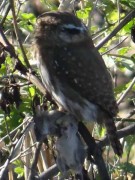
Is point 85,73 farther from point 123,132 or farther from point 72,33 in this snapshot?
point 123,132

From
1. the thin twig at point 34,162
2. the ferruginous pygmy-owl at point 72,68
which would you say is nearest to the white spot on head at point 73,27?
the ferruginous pygmy-owl at point 72,68

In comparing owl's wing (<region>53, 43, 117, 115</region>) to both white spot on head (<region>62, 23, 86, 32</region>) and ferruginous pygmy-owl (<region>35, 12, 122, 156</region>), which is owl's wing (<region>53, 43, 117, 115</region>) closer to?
ferruginous pygmy-owl (<region>35, 12, 122, 156</region>)

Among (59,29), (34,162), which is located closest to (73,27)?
(59,29)

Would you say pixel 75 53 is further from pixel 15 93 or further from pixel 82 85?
pixel 15 93

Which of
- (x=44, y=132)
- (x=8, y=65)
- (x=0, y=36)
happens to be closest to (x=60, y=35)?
(x=8, y=65)

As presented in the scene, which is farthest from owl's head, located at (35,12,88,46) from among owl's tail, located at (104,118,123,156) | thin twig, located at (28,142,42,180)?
thin twig, located at (28,142,42,180)

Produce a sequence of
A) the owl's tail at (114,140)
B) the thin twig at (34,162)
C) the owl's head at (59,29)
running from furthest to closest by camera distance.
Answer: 1. the owl's head at (59,29)
2. the owl's tail at (114,140)
3. the thin twig at (34,162)

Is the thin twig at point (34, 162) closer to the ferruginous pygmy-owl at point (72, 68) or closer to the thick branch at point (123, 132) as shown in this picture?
the thick branch at point (123, 132)
